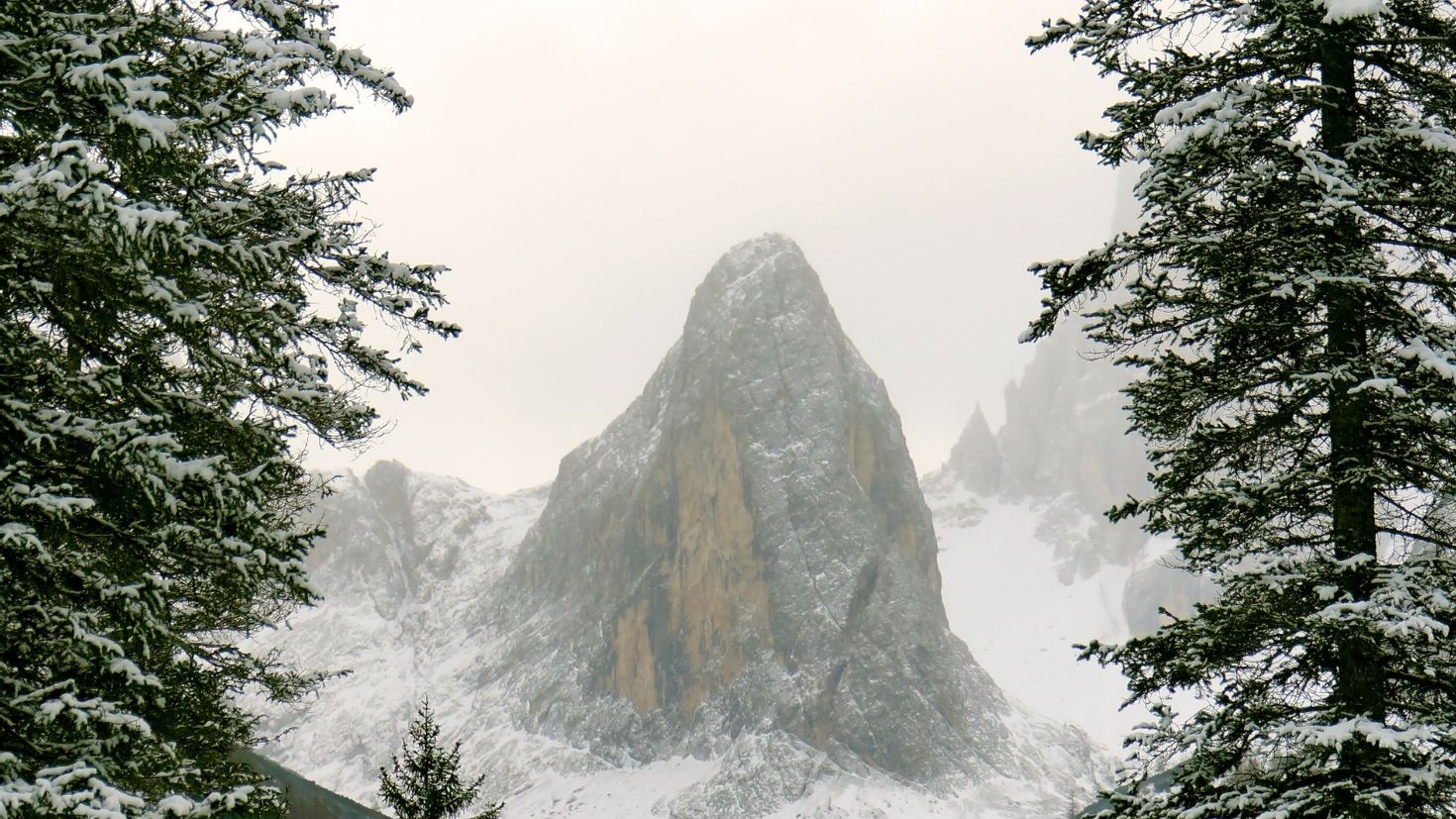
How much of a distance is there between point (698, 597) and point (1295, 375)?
132761 mm

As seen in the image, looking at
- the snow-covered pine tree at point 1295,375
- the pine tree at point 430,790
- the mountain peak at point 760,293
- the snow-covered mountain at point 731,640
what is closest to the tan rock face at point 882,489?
the snow-covered mountain at point 731,640

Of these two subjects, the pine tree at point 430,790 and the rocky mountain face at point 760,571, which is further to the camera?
the rocky mountain face at point 760,571

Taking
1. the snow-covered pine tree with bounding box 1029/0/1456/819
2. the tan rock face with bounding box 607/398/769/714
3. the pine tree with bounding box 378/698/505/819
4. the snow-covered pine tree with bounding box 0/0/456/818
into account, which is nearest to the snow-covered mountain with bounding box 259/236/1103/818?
the tan rock face with bounding box 607/398/769/714

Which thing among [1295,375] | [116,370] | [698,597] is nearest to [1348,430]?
[1295,375]

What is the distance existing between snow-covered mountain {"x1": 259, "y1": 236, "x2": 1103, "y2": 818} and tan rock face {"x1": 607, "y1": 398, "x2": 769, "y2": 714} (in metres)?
0.29

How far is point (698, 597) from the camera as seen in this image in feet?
449

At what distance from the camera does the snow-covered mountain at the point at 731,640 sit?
4774 inches

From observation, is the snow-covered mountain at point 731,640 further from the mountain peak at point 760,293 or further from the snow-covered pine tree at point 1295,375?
the snow-covered pine tree at point 1295,375

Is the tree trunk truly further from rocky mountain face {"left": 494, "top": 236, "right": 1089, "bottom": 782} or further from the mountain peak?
the mountain peak

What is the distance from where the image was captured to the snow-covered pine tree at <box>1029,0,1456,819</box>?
A: 6410mm

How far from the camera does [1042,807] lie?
4429 inches

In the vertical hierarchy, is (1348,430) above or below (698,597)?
above

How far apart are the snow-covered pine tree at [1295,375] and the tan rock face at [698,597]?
127 metres

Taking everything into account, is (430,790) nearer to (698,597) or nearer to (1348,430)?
(1348,430)
